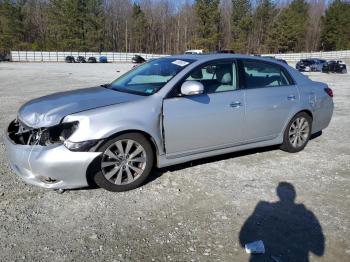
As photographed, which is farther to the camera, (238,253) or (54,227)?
(54,227)

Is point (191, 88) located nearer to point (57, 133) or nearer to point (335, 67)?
point (57, 133)

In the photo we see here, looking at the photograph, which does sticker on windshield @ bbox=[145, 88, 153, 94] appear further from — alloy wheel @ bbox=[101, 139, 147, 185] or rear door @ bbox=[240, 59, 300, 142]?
rear door @ bbox=[240, 59, 300, 142]

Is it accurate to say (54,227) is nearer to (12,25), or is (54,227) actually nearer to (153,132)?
(153,132)

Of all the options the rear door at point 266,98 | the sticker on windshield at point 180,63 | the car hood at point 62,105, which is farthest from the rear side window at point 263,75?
the car hood at point 62,105

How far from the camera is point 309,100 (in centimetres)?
607

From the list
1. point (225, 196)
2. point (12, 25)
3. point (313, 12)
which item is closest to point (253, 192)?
point (225, 196)

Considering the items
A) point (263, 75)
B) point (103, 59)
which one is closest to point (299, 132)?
point (263, 75)

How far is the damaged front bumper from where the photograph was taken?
3910mm

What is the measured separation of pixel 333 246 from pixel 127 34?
93.3 m

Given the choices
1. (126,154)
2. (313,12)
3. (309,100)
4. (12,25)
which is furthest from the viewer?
(313,12)

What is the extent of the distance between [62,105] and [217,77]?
215 centimetres

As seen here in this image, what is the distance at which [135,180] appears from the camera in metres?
4.46

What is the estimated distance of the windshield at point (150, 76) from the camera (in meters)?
Result: 4.80

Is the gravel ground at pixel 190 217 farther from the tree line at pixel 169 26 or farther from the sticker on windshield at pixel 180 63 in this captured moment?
the tree line at pixel 169 26
